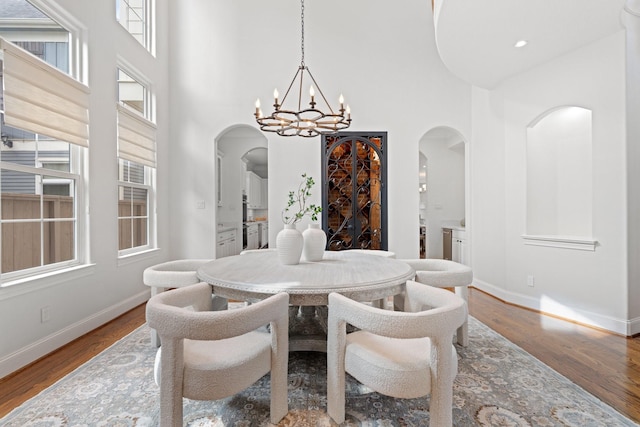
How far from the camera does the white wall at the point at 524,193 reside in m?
2.66

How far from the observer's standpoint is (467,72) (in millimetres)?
3500

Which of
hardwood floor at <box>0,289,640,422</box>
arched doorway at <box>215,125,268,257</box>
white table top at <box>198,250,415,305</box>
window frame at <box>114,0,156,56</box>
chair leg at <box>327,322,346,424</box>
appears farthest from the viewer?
arched doorway at <box>215,125,268,257</box>

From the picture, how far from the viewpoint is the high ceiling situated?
7.78ft

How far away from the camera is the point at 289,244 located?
2.10 m

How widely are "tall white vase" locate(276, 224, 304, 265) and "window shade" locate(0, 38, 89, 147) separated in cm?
199

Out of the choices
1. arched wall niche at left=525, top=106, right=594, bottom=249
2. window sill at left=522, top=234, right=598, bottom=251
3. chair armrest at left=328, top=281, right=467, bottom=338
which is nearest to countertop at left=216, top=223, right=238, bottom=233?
chair armrest at left=328, top=281, right=467, bottom=338

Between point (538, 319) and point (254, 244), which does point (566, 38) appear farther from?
point (254, 244)

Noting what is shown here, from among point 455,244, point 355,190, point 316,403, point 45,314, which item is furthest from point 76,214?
point 455,244

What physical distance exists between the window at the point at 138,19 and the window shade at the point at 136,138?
1088 millimetres

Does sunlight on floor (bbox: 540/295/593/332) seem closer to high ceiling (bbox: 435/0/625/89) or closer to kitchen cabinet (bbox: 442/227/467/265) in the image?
kitchen cabinet (bbox: 442/227/467/265)

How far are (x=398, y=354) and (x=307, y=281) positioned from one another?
597mm

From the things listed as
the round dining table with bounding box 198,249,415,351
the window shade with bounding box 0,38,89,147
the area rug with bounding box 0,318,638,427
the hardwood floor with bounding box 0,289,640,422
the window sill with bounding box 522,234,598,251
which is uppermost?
the window shade with bounding box 0,38,89,147

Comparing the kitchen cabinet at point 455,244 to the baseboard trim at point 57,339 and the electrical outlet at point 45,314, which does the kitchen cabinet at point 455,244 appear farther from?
the electrical outlet at point 45,314

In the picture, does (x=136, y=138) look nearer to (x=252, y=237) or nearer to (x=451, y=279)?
(x=451, y=279)
